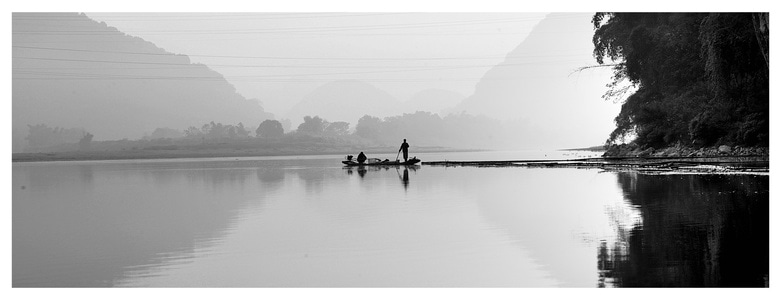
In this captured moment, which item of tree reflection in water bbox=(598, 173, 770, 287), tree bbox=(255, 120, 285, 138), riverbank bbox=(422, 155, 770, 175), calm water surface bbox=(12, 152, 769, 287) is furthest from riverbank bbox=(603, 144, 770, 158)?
tree bbox=(255, 120, 285, 138)

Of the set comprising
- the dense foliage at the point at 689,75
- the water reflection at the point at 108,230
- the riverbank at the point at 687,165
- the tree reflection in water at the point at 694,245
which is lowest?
the water reflection at the point at 108,230

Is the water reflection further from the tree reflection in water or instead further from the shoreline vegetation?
the shoreline vegetation

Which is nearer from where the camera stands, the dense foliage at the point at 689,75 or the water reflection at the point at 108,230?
the water reflection at the point at 108,230

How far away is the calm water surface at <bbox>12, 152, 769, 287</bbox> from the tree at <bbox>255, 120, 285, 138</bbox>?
151 m

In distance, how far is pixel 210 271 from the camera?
29.2 feet

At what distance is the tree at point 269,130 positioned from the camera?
16950cm

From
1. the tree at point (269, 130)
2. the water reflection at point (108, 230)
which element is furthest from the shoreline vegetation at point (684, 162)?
the tree at point (269, 130)

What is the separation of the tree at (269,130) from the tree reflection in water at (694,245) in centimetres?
15599

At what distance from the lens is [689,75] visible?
4619 cm

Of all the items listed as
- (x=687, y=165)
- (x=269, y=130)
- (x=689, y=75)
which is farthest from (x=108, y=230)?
(x=269, y=130)

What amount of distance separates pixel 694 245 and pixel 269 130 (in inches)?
6417

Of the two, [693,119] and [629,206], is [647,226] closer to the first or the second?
[629,206]

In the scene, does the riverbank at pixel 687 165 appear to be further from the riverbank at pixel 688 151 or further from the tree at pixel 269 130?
the tree at pixel 269 130
